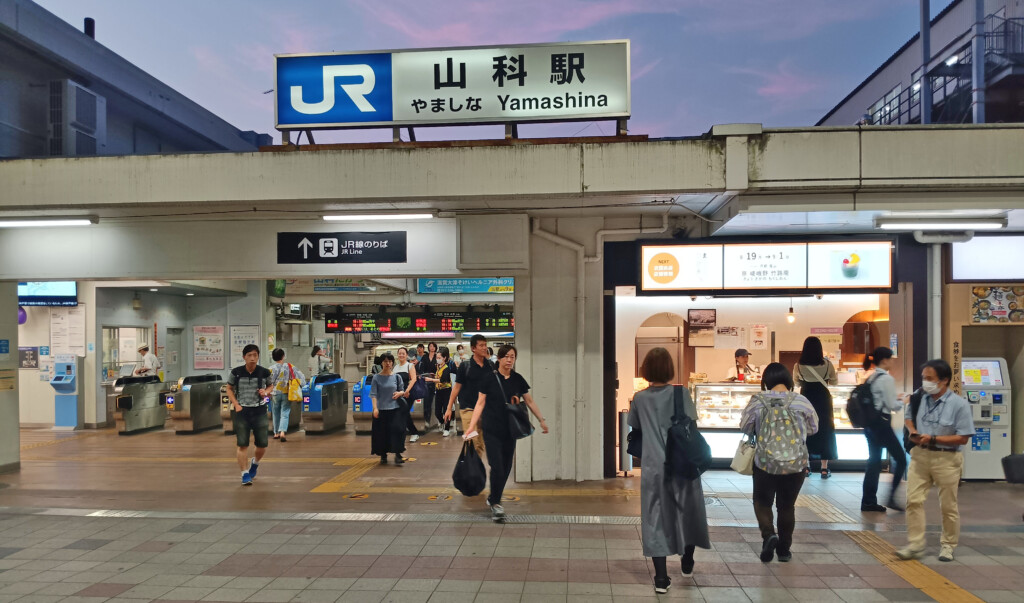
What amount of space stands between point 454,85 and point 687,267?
3272mm

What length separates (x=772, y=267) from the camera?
6828 mm

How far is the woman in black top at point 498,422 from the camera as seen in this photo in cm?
560

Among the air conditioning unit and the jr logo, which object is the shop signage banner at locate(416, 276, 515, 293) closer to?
the jr logo

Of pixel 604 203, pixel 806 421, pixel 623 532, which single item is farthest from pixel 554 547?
pixel 604 203

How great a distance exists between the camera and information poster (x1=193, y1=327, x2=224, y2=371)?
14156 millimetres

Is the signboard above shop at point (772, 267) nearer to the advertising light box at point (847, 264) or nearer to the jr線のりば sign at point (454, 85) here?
the advertising light box at point (847, 264)

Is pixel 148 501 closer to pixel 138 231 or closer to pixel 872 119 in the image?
pixel 138 231

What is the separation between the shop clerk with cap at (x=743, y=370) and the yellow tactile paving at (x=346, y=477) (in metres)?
4.88

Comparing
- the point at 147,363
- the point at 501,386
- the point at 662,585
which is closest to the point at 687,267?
the point at 501,386

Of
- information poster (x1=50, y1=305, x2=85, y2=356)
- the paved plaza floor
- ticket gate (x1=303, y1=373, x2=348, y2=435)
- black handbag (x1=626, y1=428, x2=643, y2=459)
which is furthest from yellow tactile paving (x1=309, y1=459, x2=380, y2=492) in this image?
information poster (x1=50, y1=305, x2=85, y2=356)

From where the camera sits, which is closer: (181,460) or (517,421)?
(517,421)

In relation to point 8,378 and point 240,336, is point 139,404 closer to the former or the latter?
point 240,336

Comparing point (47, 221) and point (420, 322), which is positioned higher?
point (47, 221)

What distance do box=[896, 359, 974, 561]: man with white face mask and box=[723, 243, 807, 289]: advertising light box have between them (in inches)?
89.0
